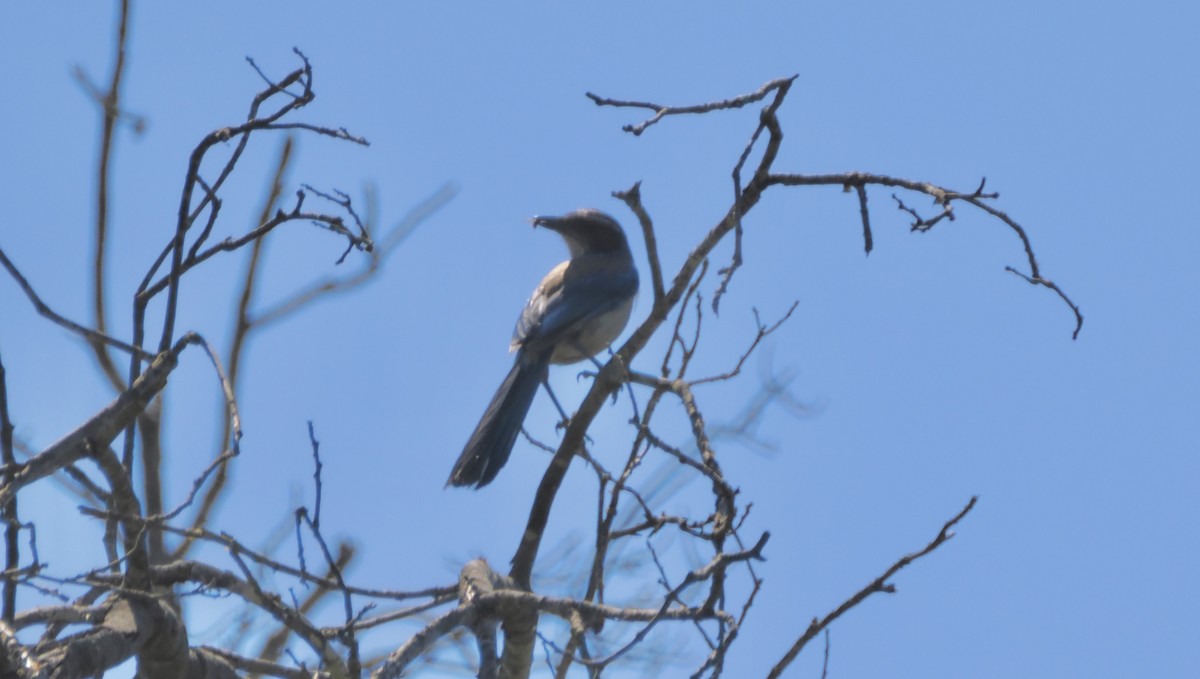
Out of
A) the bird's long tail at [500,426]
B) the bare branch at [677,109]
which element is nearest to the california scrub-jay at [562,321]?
the bird's long tail at [500,426]

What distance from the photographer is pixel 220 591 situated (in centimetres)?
397

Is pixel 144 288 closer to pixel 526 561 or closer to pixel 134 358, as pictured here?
pixel 134 358

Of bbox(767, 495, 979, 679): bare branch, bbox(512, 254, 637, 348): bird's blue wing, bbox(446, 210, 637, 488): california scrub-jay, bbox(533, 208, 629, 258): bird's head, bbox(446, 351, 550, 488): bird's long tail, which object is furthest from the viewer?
bbox(533, 208, 629, 258): bird's head

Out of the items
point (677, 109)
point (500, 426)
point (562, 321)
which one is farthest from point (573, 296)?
point (677, 109)

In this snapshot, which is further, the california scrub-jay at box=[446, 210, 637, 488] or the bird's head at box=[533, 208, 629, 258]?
the bird's head at box=[533, 208, 629, 258]

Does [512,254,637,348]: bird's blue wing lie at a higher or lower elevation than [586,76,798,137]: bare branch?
higher

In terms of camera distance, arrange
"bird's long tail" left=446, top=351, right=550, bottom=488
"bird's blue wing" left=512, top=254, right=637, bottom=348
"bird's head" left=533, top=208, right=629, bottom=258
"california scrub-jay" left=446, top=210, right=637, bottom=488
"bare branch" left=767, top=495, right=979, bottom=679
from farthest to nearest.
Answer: "bird's head" left=533, top=208, right=629, bottom=258
"bird's blue wing" left=512, top=254, right=637, bottom=348
"california scrub-jay" left=446, top=210, right=637, bottom=488
"bird's long tail" left=446, top=351, right=550, bottom=488
"bare branch" left=767, top=495, right=979, bottom=679

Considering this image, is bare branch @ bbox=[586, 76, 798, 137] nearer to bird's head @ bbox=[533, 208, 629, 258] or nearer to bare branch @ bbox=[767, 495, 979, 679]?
bare branch @ bbox=[767, 495, 979, 679]

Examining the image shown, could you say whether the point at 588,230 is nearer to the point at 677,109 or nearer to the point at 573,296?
the point at 573,296

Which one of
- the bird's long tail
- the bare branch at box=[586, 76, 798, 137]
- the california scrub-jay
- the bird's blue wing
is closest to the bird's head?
the california scrub-jay

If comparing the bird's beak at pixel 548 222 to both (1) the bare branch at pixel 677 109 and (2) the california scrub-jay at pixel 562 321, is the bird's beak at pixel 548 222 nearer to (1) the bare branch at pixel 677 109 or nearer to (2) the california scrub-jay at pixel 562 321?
(2) the california scrub-jay at pixel 562 321

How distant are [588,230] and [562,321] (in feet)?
4.82

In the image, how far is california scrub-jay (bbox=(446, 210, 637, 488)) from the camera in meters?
6.27

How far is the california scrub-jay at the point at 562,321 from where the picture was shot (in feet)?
20.6
